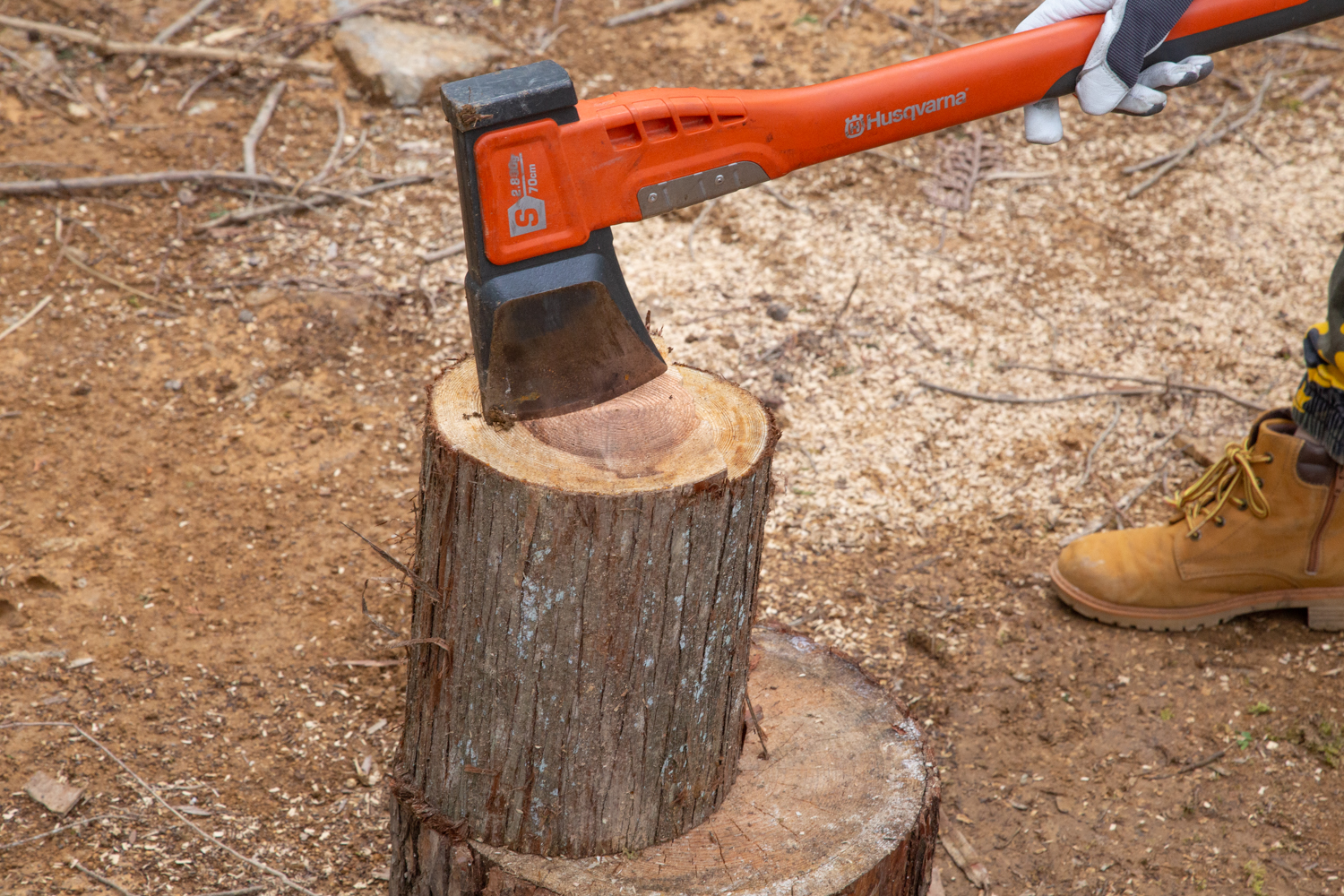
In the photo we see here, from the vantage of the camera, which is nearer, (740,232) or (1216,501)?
(1216,501)

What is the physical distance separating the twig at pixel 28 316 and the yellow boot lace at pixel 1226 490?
3473mm

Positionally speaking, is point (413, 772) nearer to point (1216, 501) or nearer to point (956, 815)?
point (956, 815)

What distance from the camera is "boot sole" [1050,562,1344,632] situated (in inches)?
105

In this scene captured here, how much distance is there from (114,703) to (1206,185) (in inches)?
164

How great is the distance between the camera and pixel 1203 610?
2717 mm

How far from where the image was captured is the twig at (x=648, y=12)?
16.1 feet

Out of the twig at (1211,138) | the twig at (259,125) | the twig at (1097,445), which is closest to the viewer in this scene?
the twig at (1097,445)

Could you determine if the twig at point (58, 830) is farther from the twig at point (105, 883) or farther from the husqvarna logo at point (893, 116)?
the husqvarna logo at point (893, 116)

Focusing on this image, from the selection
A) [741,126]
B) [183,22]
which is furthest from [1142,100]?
[183,22]

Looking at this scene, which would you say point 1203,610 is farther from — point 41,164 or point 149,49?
point 149,49

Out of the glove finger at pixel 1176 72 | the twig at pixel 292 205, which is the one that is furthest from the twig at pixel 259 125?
the glove finger at pixel 1176 72

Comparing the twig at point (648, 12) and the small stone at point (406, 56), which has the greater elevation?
the twig at point (648, 12)

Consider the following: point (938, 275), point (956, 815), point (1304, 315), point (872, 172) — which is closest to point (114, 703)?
point (956, 815)

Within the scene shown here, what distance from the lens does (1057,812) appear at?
2309 millimetres
